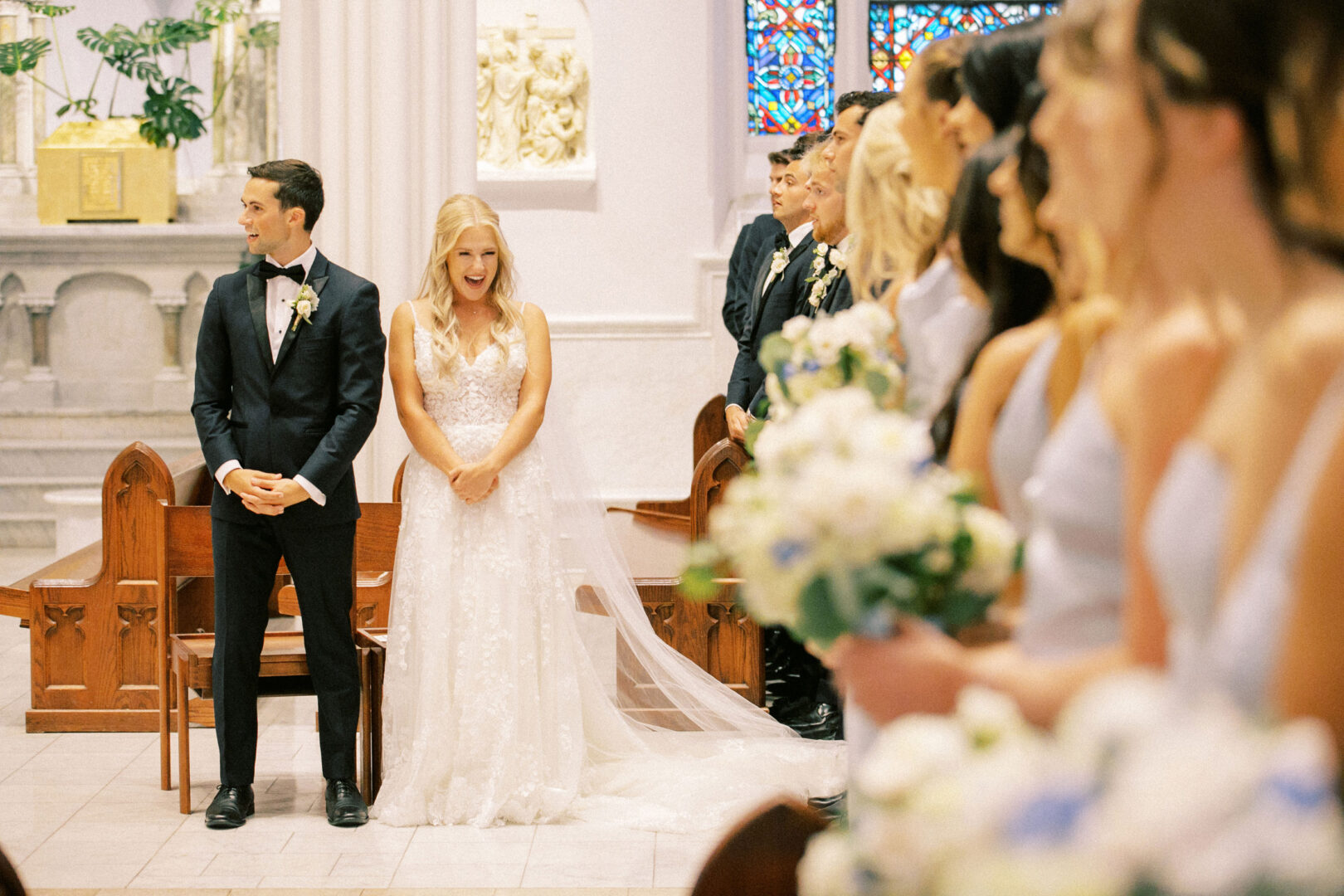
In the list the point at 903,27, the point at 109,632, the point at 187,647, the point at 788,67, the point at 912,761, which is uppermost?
the point at 903,27

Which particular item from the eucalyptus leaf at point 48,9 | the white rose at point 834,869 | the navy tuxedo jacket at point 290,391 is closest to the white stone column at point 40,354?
the eucalyptus leaf at point 48,9

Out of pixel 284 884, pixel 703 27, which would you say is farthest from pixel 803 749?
pixel 703 27

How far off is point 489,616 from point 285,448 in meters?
0.83

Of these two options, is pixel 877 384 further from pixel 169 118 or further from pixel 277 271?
pixel 169 118

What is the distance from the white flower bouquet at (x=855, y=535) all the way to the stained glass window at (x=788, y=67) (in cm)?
870

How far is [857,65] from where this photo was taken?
10266 mm

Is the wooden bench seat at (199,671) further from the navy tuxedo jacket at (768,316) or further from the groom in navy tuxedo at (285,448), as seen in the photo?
the navy tuxedo jacket at (768,316)

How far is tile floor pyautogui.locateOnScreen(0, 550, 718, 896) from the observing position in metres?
4.05

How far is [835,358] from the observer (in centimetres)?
251

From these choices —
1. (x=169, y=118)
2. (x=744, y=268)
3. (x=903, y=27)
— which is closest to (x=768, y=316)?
(x=744, y=268)

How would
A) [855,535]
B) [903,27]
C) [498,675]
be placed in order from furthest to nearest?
[903,27] < [498,675] < [855,535]

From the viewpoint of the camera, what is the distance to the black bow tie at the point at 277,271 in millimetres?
4645

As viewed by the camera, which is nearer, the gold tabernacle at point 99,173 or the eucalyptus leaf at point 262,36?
the gold tabernacle at point 99,173

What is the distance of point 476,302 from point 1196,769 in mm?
4169
